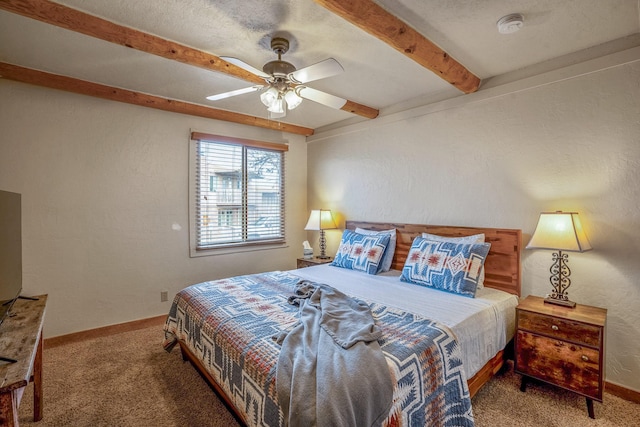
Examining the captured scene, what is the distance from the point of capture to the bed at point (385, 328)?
4.75 feet

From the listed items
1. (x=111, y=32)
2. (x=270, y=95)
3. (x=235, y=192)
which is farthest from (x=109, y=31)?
(x=235, y=192)

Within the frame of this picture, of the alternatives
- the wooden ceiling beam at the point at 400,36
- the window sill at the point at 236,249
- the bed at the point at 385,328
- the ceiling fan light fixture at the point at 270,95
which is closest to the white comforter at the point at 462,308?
the bed at the point at 385,328

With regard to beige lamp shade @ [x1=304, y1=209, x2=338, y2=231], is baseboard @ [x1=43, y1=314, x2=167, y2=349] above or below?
below

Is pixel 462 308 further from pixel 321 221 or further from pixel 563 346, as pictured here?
pixel 321 221

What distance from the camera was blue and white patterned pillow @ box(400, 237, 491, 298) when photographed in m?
2.46

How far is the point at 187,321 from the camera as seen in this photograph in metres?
2.30

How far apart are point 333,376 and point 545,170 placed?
7.90 feet

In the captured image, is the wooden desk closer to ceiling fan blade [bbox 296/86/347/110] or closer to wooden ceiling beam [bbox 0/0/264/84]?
wooden ceiling beam [bbox 0/0/264/84]

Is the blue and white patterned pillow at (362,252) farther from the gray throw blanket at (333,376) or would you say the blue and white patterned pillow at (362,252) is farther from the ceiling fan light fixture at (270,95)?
the ceiling fan light fixture at (270,95)

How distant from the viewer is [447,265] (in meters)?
2.59

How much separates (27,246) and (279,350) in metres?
2.78

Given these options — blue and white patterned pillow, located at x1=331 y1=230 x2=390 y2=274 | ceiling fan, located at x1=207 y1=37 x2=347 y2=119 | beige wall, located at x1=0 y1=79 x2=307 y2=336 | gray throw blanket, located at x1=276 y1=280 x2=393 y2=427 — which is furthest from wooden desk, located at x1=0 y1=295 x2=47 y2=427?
blue and white patterned pillow, located at x1=331 y1=230 x2=390 y2=274

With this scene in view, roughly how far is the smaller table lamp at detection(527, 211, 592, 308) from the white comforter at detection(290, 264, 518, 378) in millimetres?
334

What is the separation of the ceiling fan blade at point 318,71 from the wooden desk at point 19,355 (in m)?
2.00
